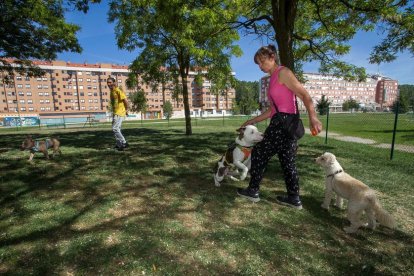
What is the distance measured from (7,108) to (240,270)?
10834 centimetres

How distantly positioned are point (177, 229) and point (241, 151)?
174 cm

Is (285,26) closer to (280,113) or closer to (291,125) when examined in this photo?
(280,113)

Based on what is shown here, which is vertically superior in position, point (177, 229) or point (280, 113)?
point (280, 113)

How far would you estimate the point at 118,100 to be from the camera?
7582mm

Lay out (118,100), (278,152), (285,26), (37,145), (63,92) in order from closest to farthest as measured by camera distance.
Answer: (278,152)
(37,145)
(285,26)
(118,100)
(63,92)

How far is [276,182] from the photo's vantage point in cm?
514

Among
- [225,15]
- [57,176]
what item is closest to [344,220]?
[57,176]

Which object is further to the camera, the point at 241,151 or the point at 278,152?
the point at 241,151

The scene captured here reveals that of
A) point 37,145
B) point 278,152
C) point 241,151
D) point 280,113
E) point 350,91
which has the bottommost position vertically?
point 37,145

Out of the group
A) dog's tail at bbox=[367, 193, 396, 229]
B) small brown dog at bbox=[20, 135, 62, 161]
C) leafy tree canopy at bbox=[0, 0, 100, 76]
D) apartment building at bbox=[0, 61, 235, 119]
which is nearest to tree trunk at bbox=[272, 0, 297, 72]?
dog's tail at bbox=[367, 193, 396, 229]

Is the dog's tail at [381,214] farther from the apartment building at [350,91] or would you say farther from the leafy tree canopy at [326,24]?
the apartment building at [350,91]

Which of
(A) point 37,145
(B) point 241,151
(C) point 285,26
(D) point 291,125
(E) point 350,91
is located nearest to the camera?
(D) point 291,125

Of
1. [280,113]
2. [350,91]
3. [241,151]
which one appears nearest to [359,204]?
[280,113]

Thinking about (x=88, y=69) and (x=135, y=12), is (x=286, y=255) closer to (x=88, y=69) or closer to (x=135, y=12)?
(x=135, y=12)
